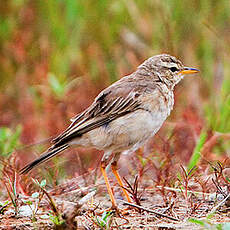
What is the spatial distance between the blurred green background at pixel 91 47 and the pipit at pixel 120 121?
2759 mm

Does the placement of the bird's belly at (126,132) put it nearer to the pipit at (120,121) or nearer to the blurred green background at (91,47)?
the pipit at (120,121)

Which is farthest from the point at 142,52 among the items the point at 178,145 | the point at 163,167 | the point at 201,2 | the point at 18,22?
the point at 163,167

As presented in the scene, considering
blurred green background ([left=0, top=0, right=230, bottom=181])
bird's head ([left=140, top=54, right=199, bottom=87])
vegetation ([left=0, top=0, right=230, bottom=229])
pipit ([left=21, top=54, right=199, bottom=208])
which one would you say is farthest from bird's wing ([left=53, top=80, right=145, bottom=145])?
blurred green background ([left=0, top=0, right=230, bottom=181])

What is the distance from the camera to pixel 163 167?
5.37 m

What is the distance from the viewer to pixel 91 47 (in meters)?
10.0

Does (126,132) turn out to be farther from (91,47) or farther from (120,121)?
(91,47)

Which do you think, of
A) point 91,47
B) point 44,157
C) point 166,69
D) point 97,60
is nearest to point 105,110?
point 44,157

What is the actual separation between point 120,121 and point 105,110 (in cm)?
22

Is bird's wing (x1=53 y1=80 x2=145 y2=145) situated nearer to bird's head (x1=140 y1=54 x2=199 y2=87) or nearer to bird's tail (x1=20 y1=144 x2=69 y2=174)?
bird's tail (x1=20 y1=144 x2=69 y2=174)

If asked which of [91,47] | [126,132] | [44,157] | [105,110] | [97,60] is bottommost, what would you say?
[126,132]

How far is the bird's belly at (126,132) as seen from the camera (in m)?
5.13

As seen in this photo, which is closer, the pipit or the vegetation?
the pipit

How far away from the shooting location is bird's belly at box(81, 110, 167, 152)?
5129 millimetres

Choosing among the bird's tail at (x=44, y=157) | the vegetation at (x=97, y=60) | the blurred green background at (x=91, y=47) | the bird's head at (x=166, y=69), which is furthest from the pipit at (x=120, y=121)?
the blurred green background at (x=91, y=47)
